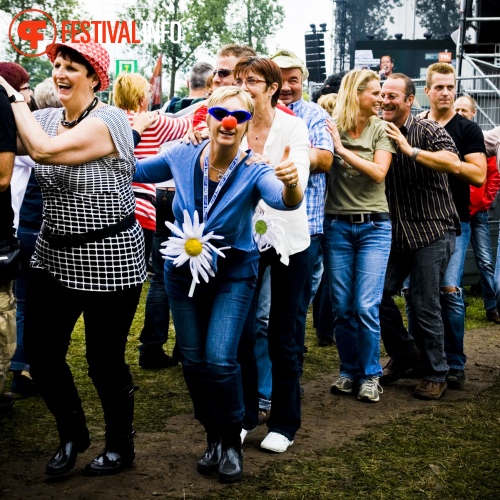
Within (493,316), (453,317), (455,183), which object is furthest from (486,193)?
(453,317)

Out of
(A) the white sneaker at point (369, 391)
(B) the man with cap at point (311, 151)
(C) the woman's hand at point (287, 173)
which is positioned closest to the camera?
(C) the woman's hand at point (287, 173)

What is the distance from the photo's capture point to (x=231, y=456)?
4.32 metres

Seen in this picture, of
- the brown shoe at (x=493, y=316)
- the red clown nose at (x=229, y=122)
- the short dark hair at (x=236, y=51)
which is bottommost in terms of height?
the brown shoe at (x=493, y=316)

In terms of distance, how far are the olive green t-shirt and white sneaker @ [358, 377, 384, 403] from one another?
3.74 ft

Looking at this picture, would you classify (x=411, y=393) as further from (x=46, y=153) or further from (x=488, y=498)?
(x=46, y=153)

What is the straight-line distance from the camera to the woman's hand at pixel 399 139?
225 inches

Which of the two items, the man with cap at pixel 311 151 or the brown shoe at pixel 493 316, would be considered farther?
the brown shoe at pixel 493 316

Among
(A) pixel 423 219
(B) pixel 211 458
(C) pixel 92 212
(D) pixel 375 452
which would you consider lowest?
(D) pixel 375 452

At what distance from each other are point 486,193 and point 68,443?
577 cm

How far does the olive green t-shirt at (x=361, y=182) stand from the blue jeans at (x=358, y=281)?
11cm

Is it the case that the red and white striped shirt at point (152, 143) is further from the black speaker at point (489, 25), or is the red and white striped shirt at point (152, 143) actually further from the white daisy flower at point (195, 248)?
the black speaker at point (489, 25)

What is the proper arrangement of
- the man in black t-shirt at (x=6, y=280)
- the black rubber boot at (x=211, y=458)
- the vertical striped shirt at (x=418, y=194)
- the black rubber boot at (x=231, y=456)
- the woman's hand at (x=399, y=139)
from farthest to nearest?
1. the vertical striped shirt at (x=418, y=194)
2. the woman's hand at (x=399, y=139)
3. the black rubber boot at (x=211, y=458)
4. the black rubber boot at (x=231, y=456)
5. the man in black t-shirt at (x=6, y=280)

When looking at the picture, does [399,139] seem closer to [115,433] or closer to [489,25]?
[115,433]

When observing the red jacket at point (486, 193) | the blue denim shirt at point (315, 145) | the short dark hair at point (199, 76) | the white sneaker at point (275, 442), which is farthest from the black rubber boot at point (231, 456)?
the red jacket at point (486, 193)
